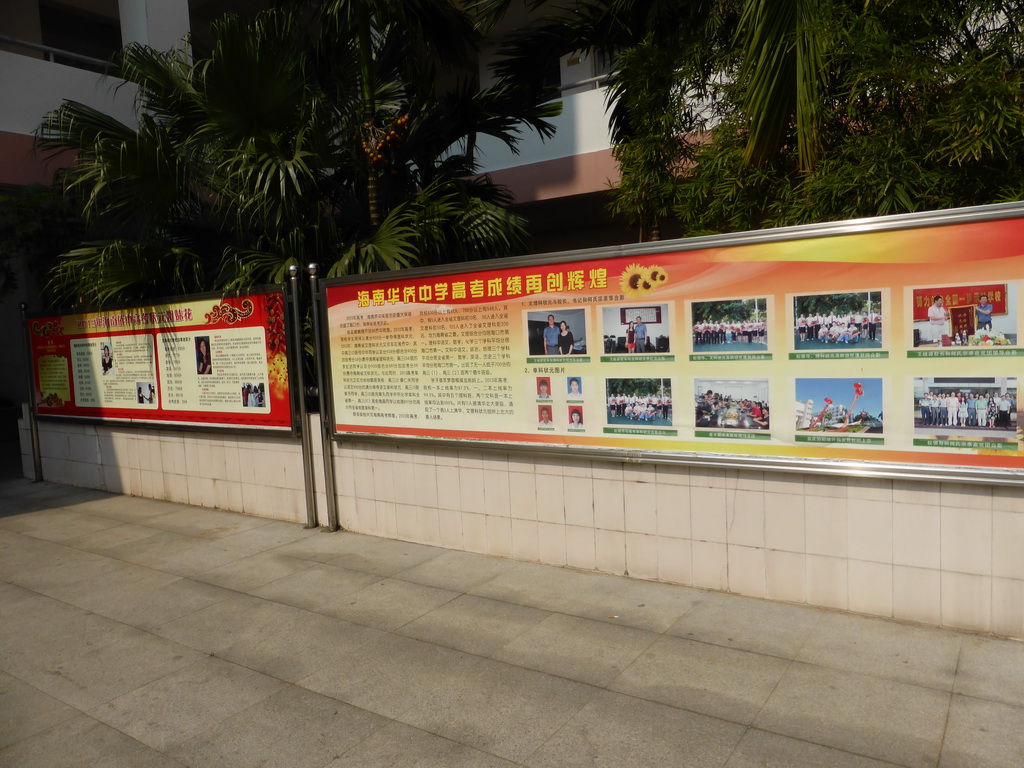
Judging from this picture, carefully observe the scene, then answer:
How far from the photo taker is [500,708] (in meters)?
3.75

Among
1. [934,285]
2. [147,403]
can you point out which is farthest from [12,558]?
[934,285]

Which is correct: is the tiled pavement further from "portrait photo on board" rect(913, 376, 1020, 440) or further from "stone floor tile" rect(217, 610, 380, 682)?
"portrait photo on board" rect(913, 376, 1020, 440)

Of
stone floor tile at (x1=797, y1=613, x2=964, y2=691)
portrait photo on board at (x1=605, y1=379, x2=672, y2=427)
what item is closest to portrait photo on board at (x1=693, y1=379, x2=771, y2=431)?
portrait photo on board at (x1=605, y1=379, x2=672, y2=427)

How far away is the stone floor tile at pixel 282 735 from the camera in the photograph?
3.45 metres

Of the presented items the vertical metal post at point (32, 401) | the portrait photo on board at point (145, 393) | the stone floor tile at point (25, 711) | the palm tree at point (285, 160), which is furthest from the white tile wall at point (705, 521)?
the vertical metal post at point (32, 401)

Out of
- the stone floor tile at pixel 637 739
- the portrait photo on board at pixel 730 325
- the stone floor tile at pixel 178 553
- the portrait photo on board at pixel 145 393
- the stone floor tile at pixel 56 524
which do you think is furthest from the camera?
the portrait photo on board at pixel 145 393

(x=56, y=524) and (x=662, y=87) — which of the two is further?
(x=56, y=524)

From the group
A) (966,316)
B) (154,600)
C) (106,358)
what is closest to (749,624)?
(966,316)

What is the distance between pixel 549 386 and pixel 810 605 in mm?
2120

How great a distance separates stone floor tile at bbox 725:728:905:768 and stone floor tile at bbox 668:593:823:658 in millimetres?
852

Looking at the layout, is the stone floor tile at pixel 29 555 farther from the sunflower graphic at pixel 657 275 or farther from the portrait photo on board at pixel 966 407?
the portrait photo on board at pixel 966 407

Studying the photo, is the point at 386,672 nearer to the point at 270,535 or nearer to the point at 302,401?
the point at 270,535

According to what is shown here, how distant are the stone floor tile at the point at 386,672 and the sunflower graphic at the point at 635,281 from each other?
240 cm

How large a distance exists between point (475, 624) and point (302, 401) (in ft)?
9.95
